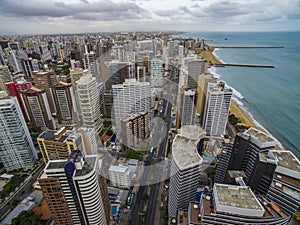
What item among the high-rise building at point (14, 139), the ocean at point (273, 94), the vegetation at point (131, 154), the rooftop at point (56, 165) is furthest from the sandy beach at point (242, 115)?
the high-rise building at point (14, 139)

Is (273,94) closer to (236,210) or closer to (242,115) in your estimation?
(242,115)

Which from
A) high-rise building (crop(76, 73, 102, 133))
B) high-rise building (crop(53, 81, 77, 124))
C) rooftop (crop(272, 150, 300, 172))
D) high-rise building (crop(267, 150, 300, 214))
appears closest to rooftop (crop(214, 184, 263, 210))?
high-rise building (crop(267, 150, 300, 214))

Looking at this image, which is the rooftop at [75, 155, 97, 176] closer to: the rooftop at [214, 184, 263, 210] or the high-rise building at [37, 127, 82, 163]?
the high-rise building at [37, 127, 82, 163]

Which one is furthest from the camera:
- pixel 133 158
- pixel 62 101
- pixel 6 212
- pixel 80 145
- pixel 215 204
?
pixel 62 101

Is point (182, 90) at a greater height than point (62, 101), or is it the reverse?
point (182, 90)

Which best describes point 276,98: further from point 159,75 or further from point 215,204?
point 215,204

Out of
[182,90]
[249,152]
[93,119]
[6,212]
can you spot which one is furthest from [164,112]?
[6,212]

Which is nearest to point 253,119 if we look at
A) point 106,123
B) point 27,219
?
point 106,123
